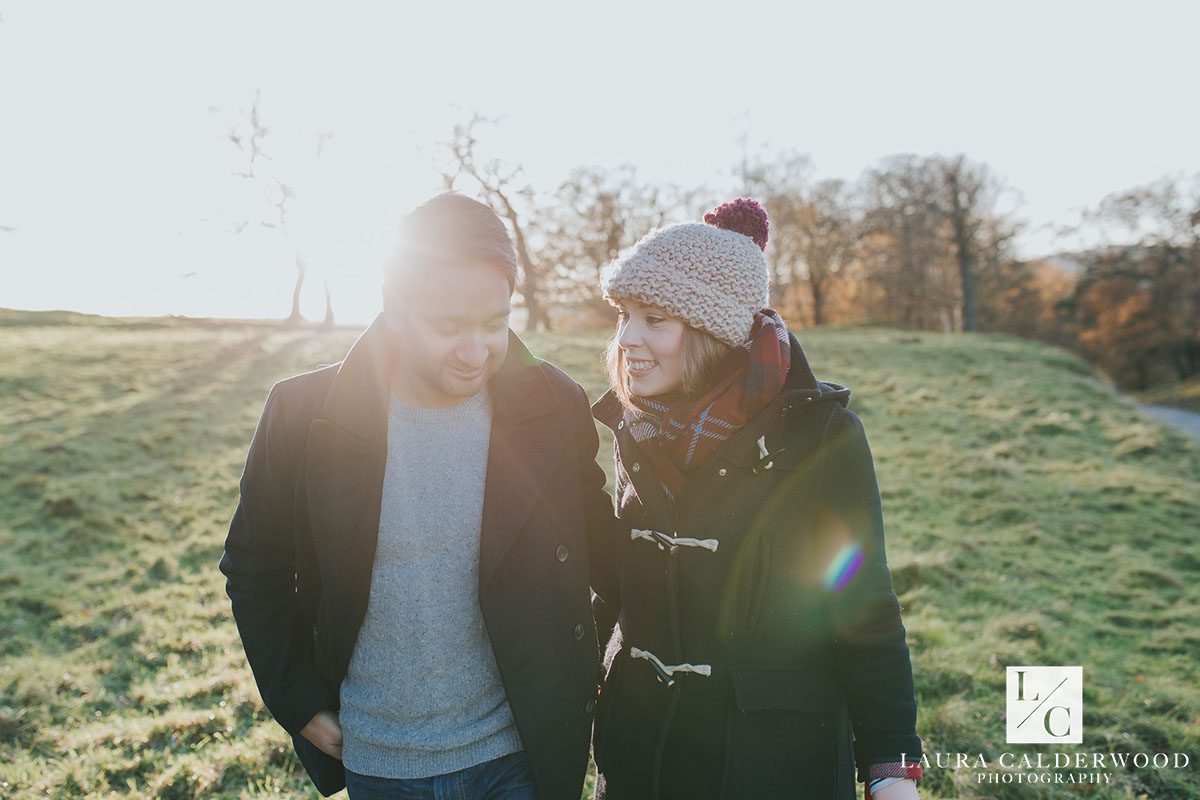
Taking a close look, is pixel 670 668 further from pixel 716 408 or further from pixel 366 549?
pixel 366 549

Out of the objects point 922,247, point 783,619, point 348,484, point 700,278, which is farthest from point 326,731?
point 922,247

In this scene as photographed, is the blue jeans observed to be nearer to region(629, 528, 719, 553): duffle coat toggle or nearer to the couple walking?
the couple walking

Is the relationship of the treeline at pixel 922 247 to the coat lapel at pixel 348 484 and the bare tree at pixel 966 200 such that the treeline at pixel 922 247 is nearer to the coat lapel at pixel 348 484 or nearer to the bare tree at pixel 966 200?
the bare tree at pixel 966 200

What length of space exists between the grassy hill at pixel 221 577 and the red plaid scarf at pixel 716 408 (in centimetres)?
277

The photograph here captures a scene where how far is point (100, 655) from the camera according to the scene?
5.25 meters

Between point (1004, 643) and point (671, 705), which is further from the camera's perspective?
point (1004, 643)

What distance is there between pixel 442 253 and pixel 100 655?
5213 mm

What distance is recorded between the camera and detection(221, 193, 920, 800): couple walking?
1968 millimetres

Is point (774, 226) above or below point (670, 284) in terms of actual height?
above

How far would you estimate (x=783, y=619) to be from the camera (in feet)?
6.71

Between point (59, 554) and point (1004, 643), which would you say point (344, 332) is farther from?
point (1004, 643)

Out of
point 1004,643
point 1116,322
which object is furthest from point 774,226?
point 1004,643

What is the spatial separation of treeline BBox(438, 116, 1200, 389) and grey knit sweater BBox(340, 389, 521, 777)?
97.2ft

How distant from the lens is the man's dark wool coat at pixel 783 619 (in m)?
1.98
